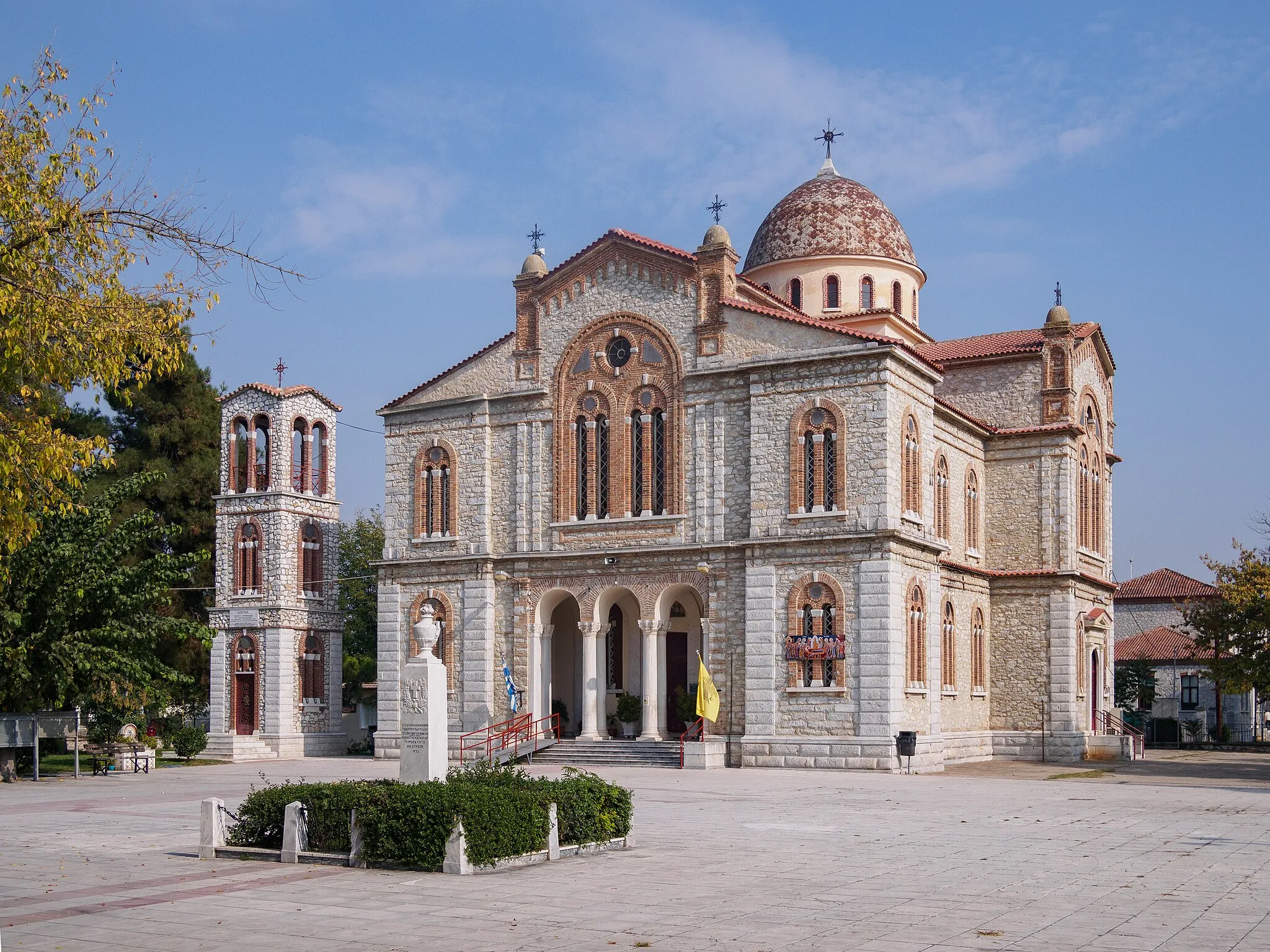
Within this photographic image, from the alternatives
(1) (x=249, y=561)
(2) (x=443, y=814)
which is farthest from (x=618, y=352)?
(2) (x=443, y=814)

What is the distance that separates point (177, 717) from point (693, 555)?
21.2m

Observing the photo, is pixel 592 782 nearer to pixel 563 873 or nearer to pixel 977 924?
pixel 563 873

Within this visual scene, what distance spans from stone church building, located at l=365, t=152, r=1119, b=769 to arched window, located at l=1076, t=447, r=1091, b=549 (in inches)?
4.8

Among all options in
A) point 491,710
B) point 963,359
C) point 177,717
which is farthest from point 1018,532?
point 177,717

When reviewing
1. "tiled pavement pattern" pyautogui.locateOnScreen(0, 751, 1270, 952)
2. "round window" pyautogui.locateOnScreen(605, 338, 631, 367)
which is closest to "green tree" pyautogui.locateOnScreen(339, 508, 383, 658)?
"round window" pyautogui.locateOnScreen(605, 338, 631, 367)

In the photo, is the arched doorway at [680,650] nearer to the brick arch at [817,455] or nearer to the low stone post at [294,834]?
the brick arch at [817,455]

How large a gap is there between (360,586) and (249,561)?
2184 centimetres

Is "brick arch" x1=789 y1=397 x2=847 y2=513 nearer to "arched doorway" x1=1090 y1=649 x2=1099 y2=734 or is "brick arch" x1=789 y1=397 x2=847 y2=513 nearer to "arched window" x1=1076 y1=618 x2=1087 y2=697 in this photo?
"arched window" x1=1076 y1=618 x2=1087 y2=697

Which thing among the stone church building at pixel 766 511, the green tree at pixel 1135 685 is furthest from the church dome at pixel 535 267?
the green tree at pixel 1135 685

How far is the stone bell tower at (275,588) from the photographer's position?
144ft

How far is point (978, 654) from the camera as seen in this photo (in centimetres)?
4072

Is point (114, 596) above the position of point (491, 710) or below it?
above

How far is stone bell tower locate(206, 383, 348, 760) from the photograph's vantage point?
44.0m

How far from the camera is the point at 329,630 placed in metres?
46.0
